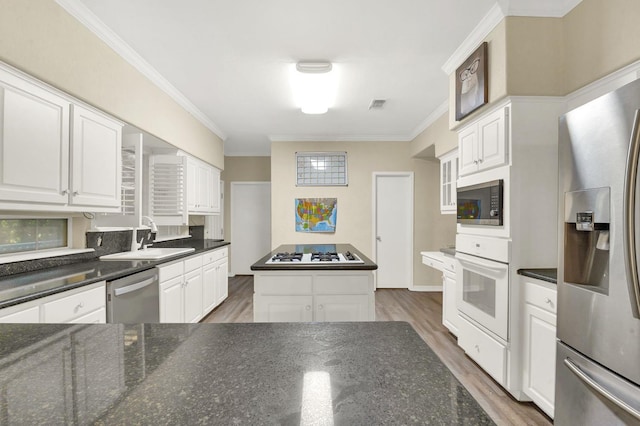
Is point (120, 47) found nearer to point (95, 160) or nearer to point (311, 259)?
point (95, 160)

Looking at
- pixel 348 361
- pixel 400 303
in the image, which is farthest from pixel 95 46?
pixel 400 303

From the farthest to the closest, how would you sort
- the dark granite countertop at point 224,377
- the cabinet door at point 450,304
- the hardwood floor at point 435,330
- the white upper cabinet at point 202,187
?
the white upper cabinet at point 202,187 → the cabinet door at point 450,304 → the hardwood floor at point 435,330 → the dark granite countertop at point 224,377

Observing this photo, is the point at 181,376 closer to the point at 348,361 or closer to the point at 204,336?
the point at 204,336

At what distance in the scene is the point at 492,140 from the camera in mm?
2275

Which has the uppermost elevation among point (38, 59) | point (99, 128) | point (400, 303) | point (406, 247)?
point (38, 59)

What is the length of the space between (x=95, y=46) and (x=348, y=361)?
2798 mm

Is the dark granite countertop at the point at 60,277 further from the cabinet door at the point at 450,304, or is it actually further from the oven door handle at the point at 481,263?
the cabinet door at the point at 450,304

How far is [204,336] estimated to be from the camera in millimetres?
802

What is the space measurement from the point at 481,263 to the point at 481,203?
0.46 meters

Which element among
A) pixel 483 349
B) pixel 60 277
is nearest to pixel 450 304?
pixel 483 349

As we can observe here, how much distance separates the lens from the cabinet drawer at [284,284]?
7.12ft

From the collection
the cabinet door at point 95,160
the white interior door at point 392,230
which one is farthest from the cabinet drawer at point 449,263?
the cabinet door at point 95,160

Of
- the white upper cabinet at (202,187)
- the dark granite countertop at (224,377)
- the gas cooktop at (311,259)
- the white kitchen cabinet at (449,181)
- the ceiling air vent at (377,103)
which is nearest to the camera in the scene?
the dark granite countertop at (224,377)

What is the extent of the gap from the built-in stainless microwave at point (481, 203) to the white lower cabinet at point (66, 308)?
269cm
